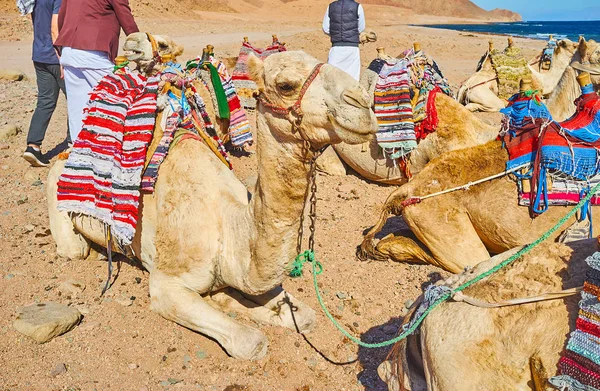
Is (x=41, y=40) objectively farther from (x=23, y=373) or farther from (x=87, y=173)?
(x=23, y=373)

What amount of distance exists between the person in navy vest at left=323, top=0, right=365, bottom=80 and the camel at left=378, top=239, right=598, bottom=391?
244 inches

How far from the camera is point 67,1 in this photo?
528cm

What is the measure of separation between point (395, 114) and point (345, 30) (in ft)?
7.97

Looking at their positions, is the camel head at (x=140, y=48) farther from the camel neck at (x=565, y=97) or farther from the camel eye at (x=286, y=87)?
the camel neck at (x=565, y=97)

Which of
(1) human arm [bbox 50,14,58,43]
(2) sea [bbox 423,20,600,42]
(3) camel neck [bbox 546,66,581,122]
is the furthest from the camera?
(2) sea [bbox 423,20,600,42]

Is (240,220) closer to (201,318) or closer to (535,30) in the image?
(201,318)

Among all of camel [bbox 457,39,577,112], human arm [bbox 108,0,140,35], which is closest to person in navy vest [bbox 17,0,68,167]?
human arm [bbox 108,0,140,35]

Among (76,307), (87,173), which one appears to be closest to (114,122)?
(87,173)

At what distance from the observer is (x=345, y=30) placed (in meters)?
8.37

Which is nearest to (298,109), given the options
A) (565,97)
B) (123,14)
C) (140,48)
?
(140,48)

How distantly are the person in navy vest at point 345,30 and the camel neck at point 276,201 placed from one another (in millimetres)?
5410

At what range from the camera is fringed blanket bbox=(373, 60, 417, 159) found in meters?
6.31

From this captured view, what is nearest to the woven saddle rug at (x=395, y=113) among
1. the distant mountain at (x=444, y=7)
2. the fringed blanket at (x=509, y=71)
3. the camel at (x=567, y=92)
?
the camel at (x=567, y=92)

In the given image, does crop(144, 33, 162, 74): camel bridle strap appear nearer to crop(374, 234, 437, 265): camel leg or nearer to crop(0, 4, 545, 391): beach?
crop(0, 4, 545, 391): beach
